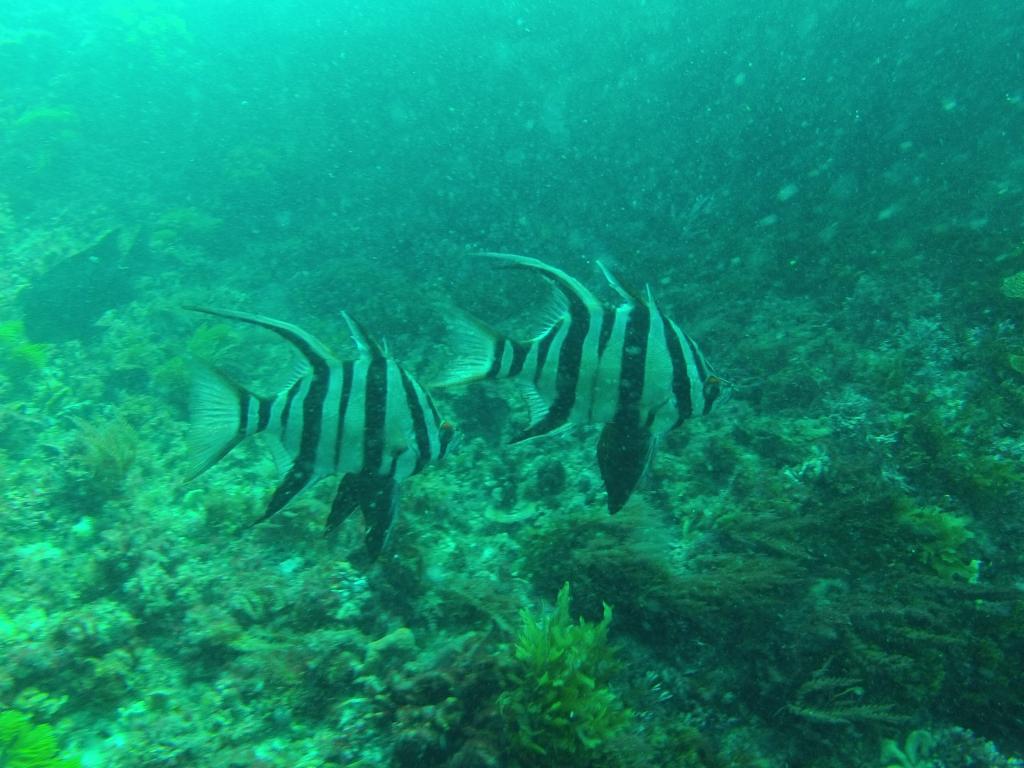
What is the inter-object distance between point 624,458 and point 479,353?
936mm

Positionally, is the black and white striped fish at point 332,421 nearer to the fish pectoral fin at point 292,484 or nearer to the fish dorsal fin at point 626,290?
the fish pectoral fin at point 292,484


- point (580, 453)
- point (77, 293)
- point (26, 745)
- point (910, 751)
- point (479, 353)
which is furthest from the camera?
point (77, 293)

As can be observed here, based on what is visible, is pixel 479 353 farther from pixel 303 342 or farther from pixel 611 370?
pixel 303 342

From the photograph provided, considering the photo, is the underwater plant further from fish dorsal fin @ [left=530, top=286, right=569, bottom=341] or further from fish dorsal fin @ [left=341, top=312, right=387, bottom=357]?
fish dorsal fin @ [left=341, top=312, right=387, bottom=357]

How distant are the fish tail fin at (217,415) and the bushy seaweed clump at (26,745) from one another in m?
1.54

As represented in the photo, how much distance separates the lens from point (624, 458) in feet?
8.99

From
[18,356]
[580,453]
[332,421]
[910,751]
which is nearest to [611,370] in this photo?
[332,421]

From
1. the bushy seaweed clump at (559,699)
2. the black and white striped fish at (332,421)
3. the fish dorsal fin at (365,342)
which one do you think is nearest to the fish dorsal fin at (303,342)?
the black and white striped fish at (332,421)

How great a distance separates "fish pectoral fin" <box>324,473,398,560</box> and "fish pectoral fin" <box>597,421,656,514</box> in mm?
1112

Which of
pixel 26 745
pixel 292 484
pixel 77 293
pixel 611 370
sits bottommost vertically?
pixel 26 745

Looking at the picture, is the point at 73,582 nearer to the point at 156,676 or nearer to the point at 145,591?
the point at 145,591

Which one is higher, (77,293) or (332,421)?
(77,293)

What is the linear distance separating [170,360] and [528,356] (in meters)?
6.38

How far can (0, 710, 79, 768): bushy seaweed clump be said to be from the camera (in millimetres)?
2588
